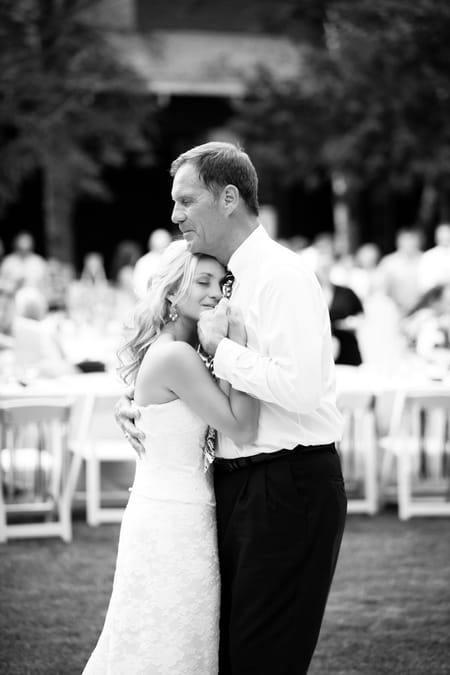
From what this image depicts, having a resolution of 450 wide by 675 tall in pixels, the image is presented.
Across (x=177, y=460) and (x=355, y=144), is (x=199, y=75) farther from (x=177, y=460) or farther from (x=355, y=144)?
(x=177, y=460)

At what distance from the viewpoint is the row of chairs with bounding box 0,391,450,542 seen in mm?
6246

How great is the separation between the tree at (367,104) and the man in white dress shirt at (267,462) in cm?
1443

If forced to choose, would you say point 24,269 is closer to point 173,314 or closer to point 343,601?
point 343,601

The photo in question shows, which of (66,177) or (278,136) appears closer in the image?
(66,177)

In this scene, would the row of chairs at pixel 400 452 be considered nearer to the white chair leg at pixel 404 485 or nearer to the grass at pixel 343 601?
the white chair leg at pixel 404 485

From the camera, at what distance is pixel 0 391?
658 centimetres

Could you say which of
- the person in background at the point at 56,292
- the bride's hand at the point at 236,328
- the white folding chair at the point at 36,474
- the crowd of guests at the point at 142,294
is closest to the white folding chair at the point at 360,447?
the crowd of guests at the point at 142,294

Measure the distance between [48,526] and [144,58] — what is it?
16128 millimetres

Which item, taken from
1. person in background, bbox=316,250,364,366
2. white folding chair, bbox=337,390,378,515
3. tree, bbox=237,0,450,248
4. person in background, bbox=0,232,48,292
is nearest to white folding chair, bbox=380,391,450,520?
white folding chair, bbox=337,390,378,515

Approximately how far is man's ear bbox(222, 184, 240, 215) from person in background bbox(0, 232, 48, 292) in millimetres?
7576

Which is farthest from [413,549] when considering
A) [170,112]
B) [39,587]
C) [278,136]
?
[170,112]

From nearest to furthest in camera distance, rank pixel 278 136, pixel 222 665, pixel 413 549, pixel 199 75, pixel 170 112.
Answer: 1. pixel 222 665
2. pixel 413 549
3. pixel 278 136
4. pixel 199 75
5. pixel 170 112

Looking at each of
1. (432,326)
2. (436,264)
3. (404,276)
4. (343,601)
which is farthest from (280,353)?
(404,276)

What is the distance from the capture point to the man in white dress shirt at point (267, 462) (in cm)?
287
